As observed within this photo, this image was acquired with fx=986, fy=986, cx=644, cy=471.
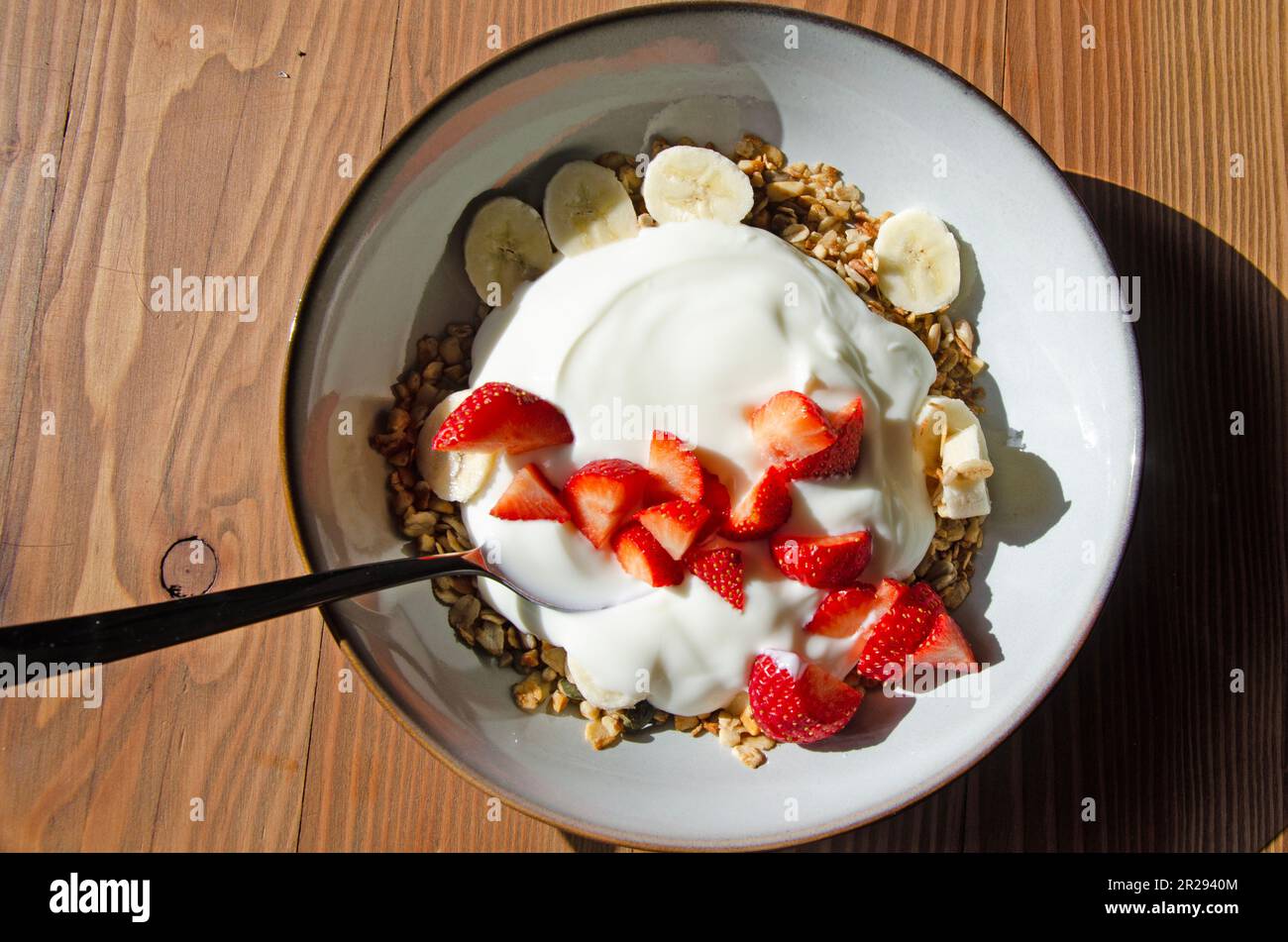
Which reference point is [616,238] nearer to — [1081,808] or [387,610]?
[387,610]

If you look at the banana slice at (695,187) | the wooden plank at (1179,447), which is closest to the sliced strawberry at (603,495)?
the banana slice at (695,187)

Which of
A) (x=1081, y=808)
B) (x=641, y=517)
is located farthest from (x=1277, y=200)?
(x=641, y=517)

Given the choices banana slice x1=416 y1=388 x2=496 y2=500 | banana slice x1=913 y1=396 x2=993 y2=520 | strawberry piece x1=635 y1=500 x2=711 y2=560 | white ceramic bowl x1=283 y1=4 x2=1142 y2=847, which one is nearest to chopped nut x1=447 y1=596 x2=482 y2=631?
white ceramic bowl x1=283 y1=4 x2=1142 y2=847

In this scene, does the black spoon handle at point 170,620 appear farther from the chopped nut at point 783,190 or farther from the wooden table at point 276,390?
the chopped nut at point 783,190

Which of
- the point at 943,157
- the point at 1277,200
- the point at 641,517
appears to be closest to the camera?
the point at 641,517

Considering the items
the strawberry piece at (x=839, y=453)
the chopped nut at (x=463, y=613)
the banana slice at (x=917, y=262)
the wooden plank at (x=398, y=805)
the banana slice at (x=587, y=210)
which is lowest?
the wooden plank at (x=398, y=805)

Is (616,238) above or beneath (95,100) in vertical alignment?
beneath

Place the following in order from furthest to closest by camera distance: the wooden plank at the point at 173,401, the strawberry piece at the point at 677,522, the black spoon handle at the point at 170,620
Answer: the wooden plank at the point at 173,401 → the strawberry piece at the point at 677,522 → the black spoon handle at the point at 170,620
